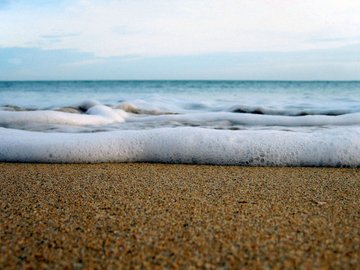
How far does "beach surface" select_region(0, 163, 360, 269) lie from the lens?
3.09 feet

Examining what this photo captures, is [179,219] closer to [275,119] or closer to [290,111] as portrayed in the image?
[275,119]

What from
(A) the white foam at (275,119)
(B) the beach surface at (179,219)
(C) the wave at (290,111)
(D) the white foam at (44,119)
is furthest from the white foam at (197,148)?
(C) the wave at (290,111)

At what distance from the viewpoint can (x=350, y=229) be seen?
3.79 feet

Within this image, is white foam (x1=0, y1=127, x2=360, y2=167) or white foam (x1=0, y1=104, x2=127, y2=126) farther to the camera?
white foam (x1=0, y1=104, x2=127, y2=126)

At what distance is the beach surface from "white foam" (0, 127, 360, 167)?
0.82 feet

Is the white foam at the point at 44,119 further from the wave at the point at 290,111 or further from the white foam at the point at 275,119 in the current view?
the wave at the point at 290,111

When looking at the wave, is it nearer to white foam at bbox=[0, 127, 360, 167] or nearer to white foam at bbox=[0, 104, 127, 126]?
white foam at bbox=[0, 104, 127, 126]

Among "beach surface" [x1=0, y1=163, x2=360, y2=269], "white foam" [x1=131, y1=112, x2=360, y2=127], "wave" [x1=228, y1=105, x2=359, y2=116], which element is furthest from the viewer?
"wave" [x1=228, y1=105, x2=359, y2=116]

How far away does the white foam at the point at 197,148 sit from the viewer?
7.30 ft

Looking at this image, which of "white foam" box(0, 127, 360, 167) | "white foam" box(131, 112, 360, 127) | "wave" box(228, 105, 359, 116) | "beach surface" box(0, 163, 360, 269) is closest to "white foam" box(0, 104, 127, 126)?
"white foam" box(131, 112, 360, 127)

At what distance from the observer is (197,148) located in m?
2.30

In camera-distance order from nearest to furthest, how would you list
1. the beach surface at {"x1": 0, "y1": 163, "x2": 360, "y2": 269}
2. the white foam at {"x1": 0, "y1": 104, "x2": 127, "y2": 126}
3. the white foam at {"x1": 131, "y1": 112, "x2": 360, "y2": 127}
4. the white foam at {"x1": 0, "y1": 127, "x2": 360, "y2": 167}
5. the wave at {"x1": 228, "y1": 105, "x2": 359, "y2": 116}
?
1. the beach surface at {"x1": 0, "y1": 163, "x2": 360, "y2": 269}
2. the white foam at {"x1": 0, "y1": 127, "x2": 360, "y2": 167}
3. the white foam at {"x1": 131, "y1": 112, "x2": 360, "y2": 127}
4. the white foam at {"x1": 0, "y1": 104, "x2": 127, "y2": 126}
5. the wave at {"x1": 228, "y1": 105, "x2": 359, "y2": 116}

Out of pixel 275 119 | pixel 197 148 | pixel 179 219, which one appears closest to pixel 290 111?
pixel 275 119

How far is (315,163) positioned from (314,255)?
4.37 ft
